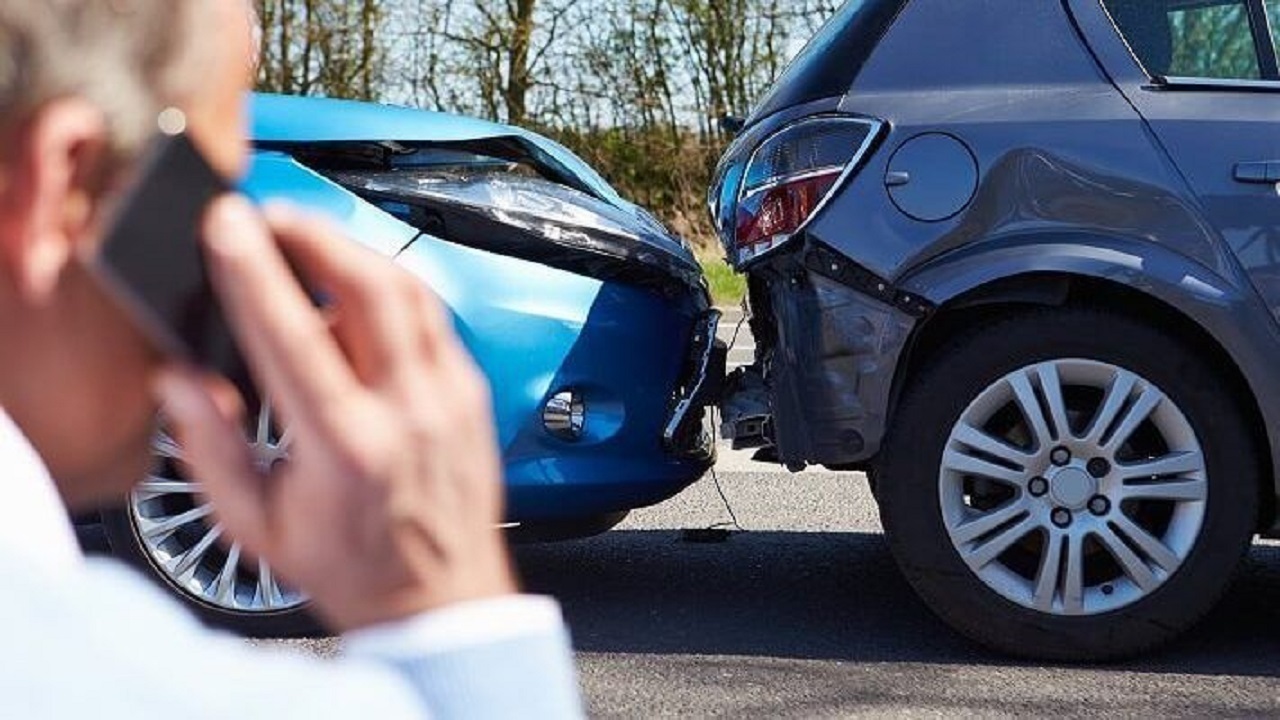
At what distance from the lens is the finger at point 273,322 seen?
0.66 meters

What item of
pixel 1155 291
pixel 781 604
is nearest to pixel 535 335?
pixel 781 604

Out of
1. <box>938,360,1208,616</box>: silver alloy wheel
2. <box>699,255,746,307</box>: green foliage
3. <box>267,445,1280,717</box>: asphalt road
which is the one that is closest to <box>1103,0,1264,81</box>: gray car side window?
<box>938,360,1208,616</box>: silver alloy wheel

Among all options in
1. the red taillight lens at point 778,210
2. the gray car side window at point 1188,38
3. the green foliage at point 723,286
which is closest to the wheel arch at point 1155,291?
the red taillight lens at point 778,210

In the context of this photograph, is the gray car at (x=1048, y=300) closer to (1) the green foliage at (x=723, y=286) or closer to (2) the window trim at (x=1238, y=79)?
(2) the window trim at (x=1238, y=79)

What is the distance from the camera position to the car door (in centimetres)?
396

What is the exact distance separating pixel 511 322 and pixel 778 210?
25.3 inches

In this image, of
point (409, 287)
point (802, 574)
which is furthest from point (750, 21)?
point (409, 287)

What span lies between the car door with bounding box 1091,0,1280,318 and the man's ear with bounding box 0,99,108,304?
3561 millimetres

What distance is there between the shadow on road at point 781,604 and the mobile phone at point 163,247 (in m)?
3.69

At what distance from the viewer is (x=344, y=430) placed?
2.14ft

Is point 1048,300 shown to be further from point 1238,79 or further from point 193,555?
point 193,555

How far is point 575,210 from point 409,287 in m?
3.77

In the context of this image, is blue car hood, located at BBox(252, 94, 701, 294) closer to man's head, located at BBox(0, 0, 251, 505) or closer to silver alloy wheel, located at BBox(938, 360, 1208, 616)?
silver alloy wheel, located at BBox(938, 360, 1208, 616)

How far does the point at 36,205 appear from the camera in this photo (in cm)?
67
